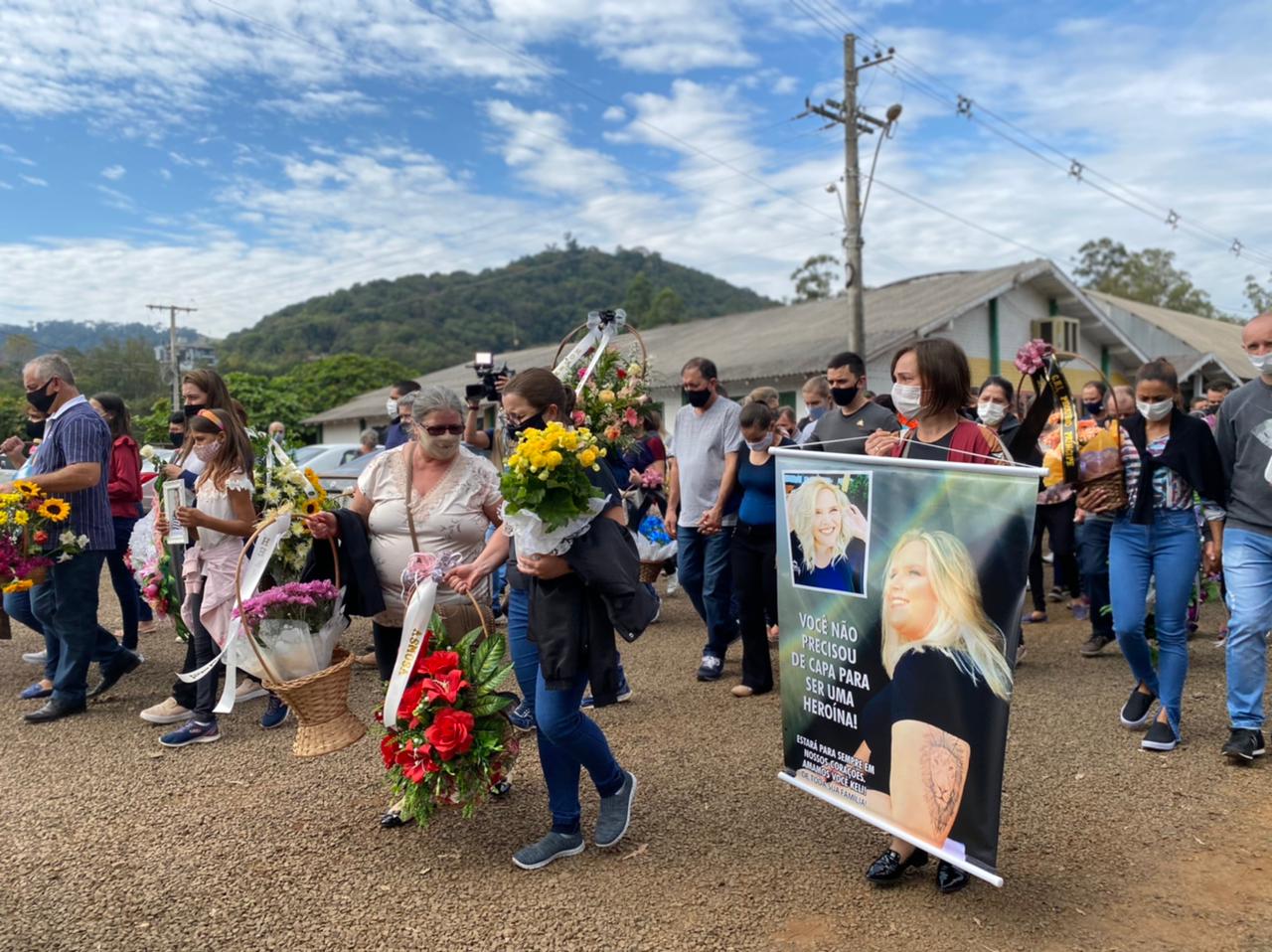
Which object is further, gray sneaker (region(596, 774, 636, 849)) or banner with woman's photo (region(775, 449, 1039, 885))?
gray sneaker (region(596, 774, 636, 849))

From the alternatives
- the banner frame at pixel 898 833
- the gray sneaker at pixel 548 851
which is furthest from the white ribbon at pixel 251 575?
the banner frame at pixel 898 833

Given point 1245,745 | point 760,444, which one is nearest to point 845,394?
point 760,444

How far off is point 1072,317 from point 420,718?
23.4m

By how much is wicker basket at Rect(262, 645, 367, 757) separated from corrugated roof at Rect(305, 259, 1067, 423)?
43.2 feet

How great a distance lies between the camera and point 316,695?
373 centimetres

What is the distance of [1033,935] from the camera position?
113 inches

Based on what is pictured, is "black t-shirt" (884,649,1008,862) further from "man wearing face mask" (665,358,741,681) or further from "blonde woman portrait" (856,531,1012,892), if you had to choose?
"man wearing face mask" (665,358,741,681)

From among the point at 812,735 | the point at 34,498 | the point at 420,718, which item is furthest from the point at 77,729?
the point at 812,735

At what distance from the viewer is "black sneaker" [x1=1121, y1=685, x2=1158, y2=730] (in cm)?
480

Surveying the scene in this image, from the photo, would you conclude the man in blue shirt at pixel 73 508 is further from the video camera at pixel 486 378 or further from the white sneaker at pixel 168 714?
the video camera at pixel 486 378

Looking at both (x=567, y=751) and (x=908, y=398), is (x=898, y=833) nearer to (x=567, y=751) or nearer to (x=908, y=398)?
(x=567, y=751)

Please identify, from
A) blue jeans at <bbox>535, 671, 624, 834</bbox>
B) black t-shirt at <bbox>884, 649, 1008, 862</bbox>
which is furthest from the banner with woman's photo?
blue jeans at <bbox>535, 671, 624, 834</bbox>

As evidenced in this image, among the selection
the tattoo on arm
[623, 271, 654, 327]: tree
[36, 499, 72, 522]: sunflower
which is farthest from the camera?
[623, 271, 654, 327]: tree

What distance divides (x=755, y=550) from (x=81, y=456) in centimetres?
415
